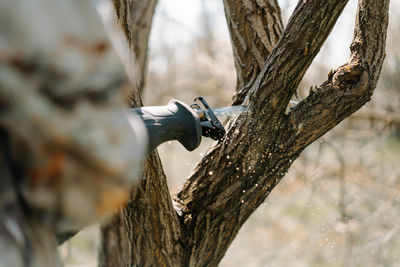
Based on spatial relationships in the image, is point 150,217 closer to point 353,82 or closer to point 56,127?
point 353,82

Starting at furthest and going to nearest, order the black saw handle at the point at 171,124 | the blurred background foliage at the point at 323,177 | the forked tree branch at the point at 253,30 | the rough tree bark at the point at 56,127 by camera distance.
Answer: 1. the blurred background foliage at the point at 323,177
2. the forked tree branch at the point at 253,30
3. the black saw handle at the point at 171,124
4. the rough tree bark at the point at 56,127

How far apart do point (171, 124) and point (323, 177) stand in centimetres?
428

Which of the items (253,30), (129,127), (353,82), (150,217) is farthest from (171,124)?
(253,30)

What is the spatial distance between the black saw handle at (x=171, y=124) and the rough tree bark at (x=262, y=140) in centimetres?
47

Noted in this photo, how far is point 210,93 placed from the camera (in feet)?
22.6

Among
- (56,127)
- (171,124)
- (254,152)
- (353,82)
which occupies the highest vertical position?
(353,82)

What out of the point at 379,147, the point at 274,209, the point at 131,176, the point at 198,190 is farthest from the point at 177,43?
the point at 131,176

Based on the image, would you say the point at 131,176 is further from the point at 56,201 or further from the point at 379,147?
the point at 379,147

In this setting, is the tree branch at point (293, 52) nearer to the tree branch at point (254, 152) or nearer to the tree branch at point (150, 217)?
the tree branch at point (254, 152)

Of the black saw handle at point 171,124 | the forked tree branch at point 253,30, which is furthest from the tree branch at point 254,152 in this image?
the black saw handle at point 171,124

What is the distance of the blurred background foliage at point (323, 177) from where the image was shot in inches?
174

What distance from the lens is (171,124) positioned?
106 centimetres

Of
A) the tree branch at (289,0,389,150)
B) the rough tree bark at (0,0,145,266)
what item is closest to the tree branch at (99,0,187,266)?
the tree branch at (289,0,389,150)

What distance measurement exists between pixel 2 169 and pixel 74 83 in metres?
0.13
